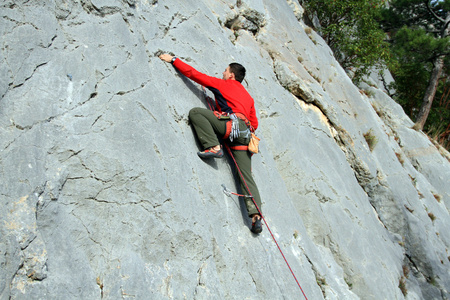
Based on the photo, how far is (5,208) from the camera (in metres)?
3.52

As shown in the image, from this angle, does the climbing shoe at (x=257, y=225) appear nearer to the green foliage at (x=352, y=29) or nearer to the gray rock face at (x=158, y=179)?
the gray rock face at (x=158, y=179)

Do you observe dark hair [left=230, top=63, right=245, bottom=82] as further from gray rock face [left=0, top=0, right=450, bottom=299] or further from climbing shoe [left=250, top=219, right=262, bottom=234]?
climbing shoe [left=250, top=219, right=262, bottom=234]

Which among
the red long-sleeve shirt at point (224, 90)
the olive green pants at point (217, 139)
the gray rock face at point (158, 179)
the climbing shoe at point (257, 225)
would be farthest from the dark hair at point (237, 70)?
the climbing shoe at point (257, 225)

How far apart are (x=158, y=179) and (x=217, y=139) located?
3.68 feet

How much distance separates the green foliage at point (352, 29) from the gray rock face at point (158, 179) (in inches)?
192

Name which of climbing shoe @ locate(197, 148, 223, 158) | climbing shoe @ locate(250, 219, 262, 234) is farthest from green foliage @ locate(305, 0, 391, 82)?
climbing shoe @ locate(250, 219, 262, 234)

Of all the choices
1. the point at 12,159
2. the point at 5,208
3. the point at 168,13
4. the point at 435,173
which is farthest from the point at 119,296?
the point at 435,173

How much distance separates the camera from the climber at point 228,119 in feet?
17.4

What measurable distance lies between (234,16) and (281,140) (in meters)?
3.06

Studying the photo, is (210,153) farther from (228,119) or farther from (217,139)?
(228,119)

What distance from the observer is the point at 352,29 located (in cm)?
1327

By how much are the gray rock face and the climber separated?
17 centimetres

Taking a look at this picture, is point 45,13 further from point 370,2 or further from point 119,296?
point 370,2

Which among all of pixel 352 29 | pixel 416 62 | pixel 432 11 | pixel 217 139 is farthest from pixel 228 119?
pixel 432 11
